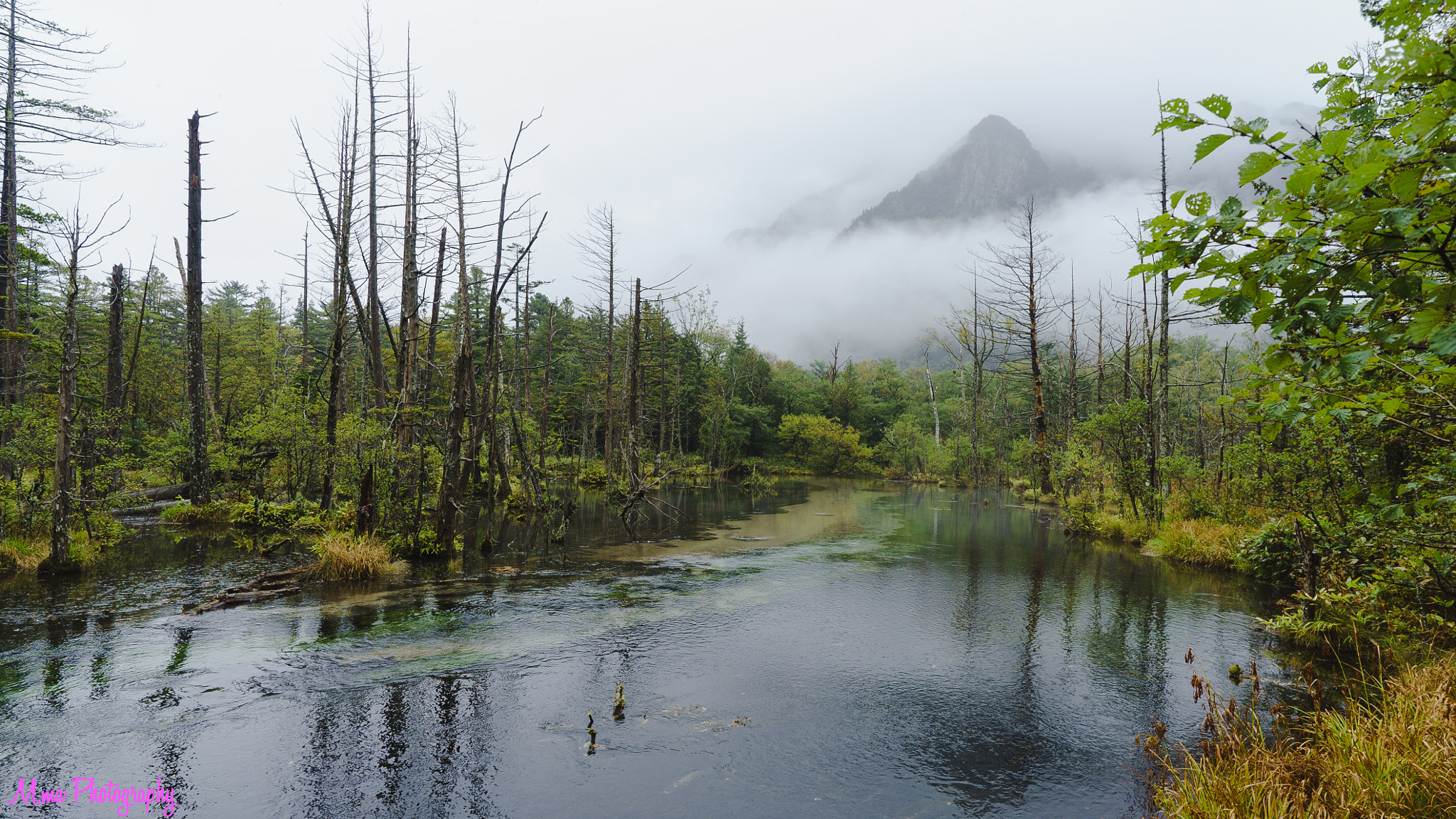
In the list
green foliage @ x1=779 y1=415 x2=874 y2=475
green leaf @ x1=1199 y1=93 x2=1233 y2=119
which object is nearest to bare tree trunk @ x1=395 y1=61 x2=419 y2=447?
green leaf @ x1=1199 y1=93 x2=1233 y2=119

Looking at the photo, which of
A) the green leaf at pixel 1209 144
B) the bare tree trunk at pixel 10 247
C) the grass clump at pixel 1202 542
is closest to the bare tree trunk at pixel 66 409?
the bare tree trunk at pixel 10 247

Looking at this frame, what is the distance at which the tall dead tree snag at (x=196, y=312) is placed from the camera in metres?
15.7

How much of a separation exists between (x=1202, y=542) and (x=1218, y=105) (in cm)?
1405

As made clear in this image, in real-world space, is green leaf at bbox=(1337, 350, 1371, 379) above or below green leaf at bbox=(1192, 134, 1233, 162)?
below

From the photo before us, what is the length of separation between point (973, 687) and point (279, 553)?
13349 mm

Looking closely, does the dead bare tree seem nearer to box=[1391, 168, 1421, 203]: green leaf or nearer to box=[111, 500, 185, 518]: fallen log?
box=[111, 500, 185, 518]: fallen log

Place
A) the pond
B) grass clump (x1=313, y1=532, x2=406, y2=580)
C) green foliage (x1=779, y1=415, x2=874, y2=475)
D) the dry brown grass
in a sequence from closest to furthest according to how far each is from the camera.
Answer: the dry brown grass < the pond < grass clump (x1=313, y1=532, x2=406, y2=580) < green foliage (x1=779, y1=415, x2=874, y2=475)

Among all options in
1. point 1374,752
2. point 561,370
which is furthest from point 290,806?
point 561,370

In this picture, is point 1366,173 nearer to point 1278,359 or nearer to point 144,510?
point 1278,359

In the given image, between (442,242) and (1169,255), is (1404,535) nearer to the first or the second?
(1169,255)

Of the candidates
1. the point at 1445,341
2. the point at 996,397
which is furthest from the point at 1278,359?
the point at 996,397

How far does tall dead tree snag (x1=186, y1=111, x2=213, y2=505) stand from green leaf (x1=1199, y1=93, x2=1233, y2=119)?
65.6ft

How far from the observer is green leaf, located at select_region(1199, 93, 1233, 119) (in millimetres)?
2467

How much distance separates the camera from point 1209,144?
2270mm
